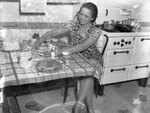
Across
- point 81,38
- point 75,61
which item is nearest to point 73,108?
point 75,61

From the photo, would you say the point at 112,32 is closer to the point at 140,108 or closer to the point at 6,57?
the point at 140,108

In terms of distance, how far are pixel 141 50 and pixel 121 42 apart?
0.41 m

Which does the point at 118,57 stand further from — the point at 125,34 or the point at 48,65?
the point at 48,65

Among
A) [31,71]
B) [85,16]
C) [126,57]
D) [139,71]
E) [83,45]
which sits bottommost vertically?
[139,71]

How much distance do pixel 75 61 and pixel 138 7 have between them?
1.87 metres

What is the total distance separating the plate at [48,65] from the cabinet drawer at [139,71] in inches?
62.0

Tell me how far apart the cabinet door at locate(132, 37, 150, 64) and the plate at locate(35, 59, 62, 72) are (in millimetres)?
1498

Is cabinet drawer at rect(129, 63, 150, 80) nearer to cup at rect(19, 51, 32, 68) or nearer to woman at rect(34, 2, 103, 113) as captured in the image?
woman at rect(34, 2, 103, 113)

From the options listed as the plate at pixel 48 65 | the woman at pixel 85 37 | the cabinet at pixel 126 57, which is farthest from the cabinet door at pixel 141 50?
the plate at pixel 48 65

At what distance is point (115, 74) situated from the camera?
260 cm

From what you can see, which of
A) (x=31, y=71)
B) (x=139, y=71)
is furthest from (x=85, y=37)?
(x=139, y=71)

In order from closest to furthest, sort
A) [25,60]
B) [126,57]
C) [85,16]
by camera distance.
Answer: [25,60]
[85,16]
[126,57]

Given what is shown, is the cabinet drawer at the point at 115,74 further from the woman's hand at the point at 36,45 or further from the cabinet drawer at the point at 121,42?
the woman's hand at the point at 36,45

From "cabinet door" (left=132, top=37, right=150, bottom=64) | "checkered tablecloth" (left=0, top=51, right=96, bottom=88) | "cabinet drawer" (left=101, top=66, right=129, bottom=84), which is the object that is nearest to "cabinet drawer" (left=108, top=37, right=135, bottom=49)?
"cabinet door" (left=132, top=37, right=150, bottom=64)
